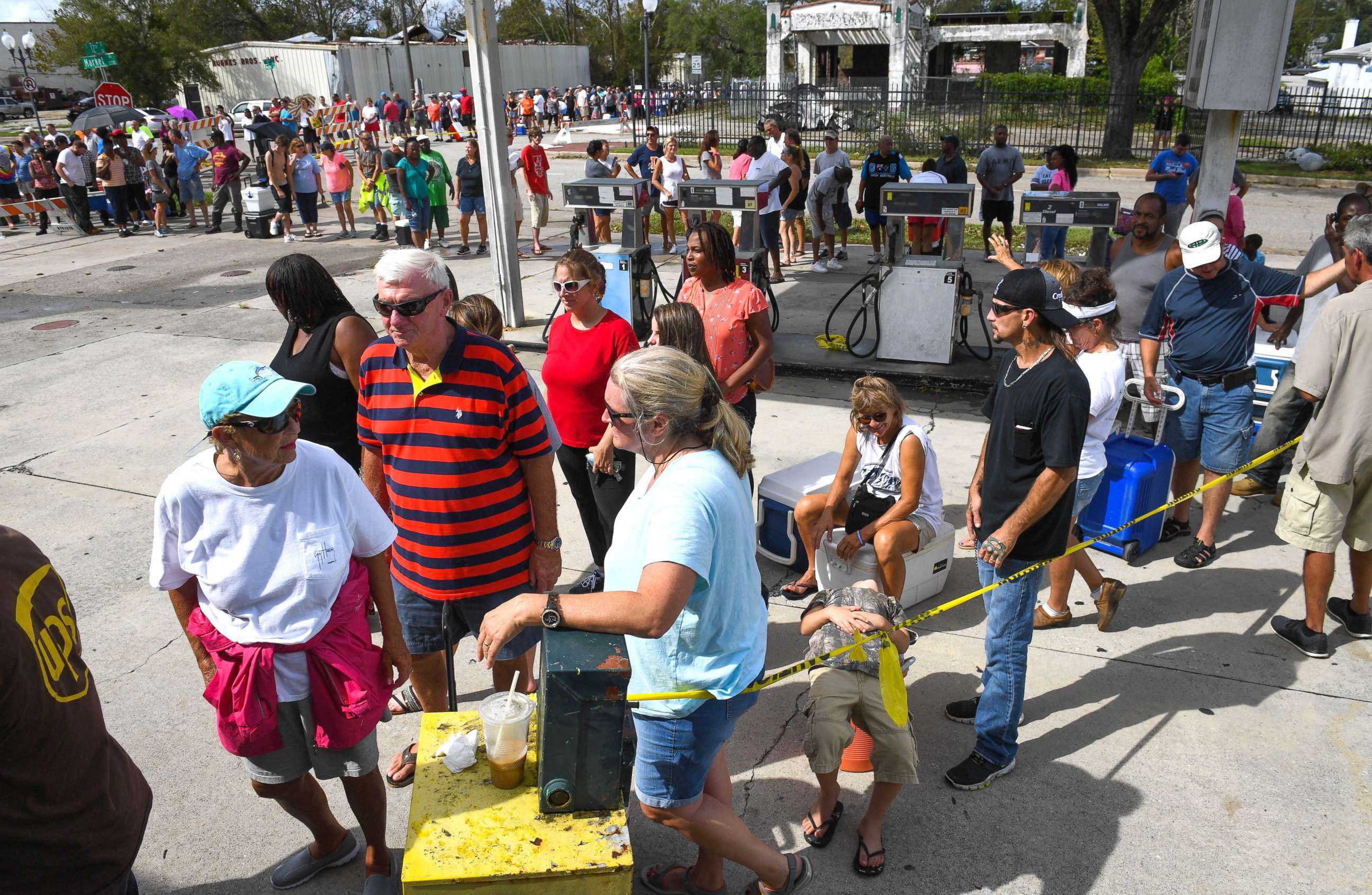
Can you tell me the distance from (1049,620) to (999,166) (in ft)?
29.9

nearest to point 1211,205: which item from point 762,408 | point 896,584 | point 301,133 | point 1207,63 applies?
point 1207,63

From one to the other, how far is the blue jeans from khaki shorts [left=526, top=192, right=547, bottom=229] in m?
11.3

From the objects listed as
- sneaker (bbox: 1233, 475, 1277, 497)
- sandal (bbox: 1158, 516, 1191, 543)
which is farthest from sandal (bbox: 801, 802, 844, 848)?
sneaker (bbox: 1233, 475, 1277, 497)

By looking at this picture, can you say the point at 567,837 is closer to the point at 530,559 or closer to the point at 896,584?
the point at 530,559

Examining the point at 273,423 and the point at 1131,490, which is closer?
the point at 273,423

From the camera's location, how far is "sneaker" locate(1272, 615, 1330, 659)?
13.2 ft

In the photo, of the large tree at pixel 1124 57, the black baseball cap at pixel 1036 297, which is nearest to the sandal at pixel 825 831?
the black baseball cap at pixel 1036 297

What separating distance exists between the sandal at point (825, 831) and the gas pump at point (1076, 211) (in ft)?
18.1

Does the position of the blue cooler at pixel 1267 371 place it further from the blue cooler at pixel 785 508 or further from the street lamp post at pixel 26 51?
the street lamp post at pixel 26 51

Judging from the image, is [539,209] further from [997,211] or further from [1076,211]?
[1076,211]

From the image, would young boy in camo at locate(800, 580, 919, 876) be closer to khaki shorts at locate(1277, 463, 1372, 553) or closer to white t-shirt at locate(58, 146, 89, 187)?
khaki shorts at locate(1277, 463, 1372, 553)

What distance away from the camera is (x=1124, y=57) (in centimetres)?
2295

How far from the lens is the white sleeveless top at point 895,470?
404 cm

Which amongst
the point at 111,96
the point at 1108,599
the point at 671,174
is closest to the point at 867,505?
the point at 1108,599
